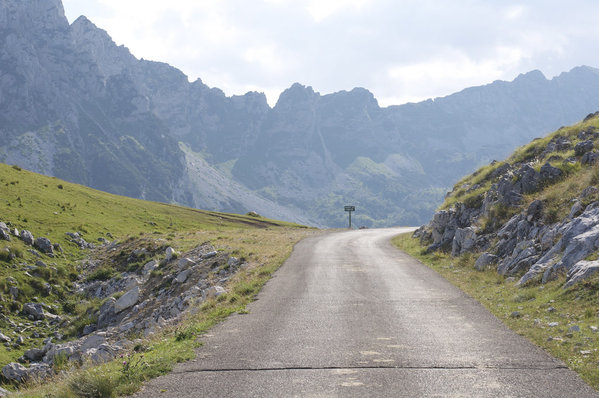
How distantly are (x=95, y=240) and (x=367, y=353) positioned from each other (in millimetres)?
38316

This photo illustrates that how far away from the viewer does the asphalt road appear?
8992 millimetres

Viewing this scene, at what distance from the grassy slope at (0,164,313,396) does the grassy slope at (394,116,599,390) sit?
9.82 m

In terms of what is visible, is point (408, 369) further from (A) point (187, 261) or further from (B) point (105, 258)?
(B) point (105, 258)

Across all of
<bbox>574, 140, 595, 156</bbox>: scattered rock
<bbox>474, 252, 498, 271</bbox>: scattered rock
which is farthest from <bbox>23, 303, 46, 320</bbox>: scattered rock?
<bbox>574, 140, 595, 156</bbox>: scattered rock

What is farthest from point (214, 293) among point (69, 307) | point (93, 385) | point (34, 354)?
point (69, 307)

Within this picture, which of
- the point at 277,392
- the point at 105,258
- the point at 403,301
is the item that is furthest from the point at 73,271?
the point at 277,392

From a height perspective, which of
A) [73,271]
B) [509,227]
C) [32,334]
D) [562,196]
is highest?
[562,196]

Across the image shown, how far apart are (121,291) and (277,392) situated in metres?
→ 24.0

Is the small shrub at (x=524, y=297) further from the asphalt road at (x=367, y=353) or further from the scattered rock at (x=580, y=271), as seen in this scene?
the asphalt road at (x=367, y=353)

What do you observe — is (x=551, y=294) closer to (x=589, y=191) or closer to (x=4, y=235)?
(x=589, y=191)

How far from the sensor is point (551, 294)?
15.8m

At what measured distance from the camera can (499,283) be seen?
2034 centimetres

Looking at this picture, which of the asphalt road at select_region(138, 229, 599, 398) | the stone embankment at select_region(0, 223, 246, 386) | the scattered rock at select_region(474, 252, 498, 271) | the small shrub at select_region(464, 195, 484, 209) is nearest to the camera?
the asphalt road at select_region(138, 229, 599, 398)

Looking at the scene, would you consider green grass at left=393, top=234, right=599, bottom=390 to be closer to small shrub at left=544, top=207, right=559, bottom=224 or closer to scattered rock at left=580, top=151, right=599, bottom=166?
small shrub at left=544, top=207, right=559, bottom=224
